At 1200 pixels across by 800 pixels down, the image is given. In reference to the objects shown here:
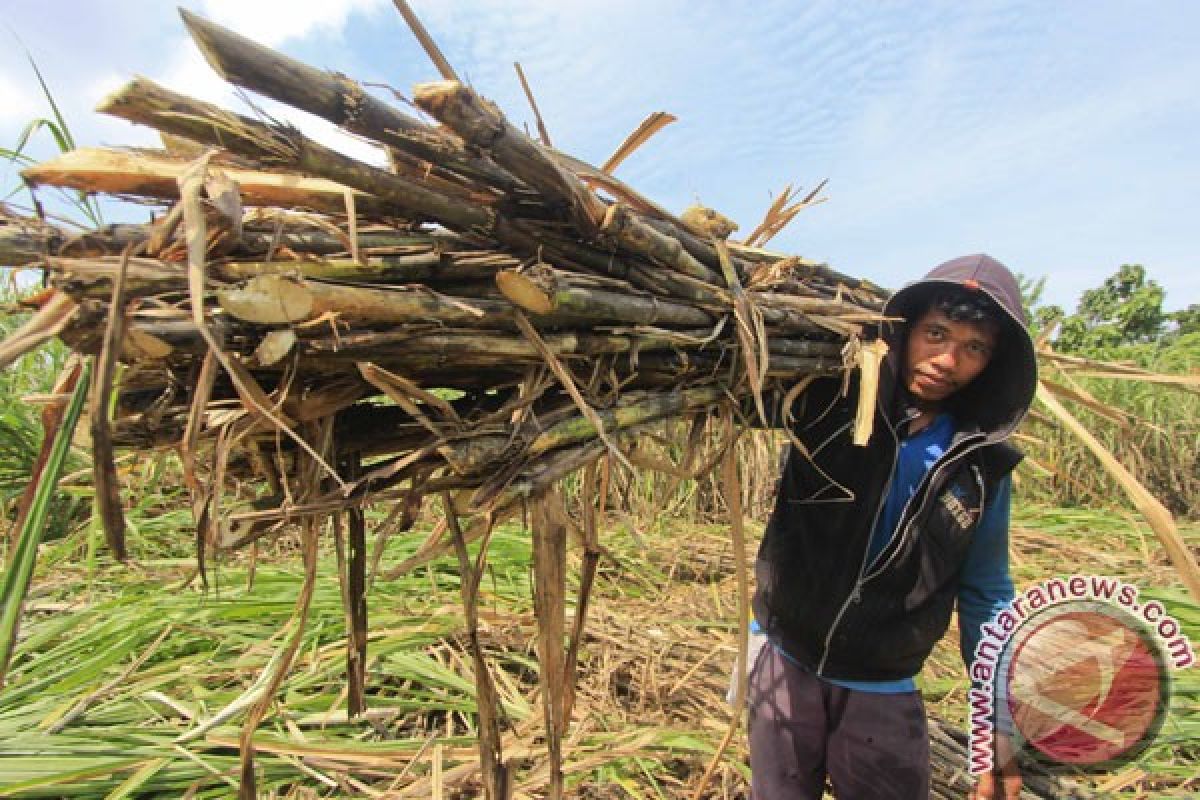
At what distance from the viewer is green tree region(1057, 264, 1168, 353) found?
15.7 metres

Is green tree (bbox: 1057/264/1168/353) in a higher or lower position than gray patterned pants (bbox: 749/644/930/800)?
higher

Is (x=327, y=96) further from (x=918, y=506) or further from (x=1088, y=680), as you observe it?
(x=1088, y=680)

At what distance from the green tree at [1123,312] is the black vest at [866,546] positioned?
57.1 ft

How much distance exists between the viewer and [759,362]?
120cm

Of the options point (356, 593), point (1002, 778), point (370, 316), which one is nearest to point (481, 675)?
point (356, 593)

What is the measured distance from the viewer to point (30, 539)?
55 cm

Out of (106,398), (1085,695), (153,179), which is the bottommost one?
(1085,695)

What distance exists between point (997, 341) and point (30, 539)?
6.09 ft

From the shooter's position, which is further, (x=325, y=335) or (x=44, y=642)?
(x=44, y=642)

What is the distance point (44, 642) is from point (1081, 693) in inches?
156

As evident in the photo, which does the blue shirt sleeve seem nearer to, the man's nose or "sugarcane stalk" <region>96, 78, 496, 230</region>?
the man's nose

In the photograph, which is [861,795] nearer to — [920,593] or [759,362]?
[920,593]

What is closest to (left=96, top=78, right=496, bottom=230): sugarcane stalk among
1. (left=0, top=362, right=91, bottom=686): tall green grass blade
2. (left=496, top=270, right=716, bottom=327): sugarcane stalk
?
(left=496, top=270, right=716, bottom=327): sugarcane stalk

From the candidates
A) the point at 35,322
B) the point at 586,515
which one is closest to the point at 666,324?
the point at 586,515
